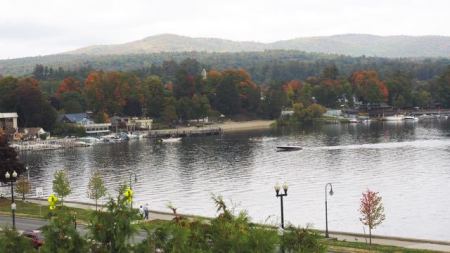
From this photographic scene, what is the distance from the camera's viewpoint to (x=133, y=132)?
190750 mm

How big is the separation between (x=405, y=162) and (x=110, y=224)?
86.1m

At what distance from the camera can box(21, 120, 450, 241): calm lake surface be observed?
67.4 metres

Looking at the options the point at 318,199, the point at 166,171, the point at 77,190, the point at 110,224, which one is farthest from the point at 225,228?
the point at 166,171

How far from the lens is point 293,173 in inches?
3949

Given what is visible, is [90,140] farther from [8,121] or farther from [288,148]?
[288,148]

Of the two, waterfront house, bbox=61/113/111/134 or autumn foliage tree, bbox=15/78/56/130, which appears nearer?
autumn foliage tree, bbox=15/78/56/130

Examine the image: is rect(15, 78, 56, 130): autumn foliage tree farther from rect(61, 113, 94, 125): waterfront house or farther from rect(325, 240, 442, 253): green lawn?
rect(325, 240, 442, 253): green lawn

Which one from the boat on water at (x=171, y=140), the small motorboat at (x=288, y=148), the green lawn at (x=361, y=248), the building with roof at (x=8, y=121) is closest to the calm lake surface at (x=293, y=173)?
the small motorboat at (x=288, y=148)

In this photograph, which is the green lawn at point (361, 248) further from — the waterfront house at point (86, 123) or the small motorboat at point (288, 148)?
the waterfront house at point (86, 123)

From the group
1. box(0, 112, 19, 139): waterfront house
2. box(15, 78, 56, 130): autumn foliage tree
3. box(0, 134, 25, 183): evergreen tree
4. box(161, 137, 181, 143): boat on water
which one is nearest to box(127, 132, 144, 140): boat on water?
box(161, 137, 181, 143): boat on water

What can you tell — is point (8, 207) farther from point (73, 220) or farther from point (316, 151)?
point (316, 151)

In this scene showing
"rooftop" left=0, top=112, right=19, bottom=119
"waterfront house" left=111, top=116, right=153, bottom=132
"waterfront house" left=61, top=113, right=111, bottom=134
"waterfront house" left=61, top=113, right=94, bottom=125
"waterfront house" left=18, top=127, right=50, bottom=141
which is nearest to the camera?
"waterfront house" left=18, top=127, right=50, bottom=141

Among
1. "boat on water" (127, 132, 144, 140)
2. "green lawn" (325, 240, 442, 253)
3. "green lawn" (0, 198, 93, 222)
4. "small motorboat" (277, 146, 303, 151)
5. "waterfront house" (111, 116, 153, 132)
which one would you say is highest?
"green lawn" (325, 240, 442, 253)

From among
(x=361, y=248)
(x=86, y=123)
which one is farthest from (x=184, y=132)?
(x=361, y=248)
